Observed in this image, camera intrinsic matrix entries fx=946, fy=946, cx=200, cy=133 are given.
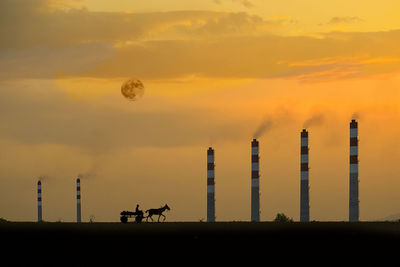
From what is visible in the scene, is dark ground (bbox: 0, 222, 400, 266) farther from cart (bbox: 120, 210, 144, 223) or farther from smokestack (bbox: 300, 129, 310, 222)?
smokestack (bbox: 300, 129, 310, 222)

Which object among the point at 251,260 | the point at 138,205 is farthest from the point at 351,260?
the point at 138,205

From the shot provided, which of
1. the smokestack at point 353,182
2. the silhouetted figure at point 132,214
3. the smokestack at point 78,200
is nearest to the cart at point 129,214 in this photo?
the silhouetted figure at point 132,214

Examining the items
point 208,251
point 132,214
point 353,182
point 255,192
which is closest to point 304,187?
point 353,182

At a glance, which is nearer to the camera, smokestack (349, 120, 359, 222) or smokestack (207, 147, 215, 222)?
smokestack (349, 120, 359, 222)

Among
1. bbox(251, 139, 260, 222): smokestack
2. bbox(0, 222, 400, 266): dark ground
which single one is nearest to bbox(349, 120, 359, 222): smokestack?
bbox(251, 139, 260, 222): smokestack

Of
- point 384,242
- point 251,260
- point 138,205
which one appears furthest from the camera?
point 138,205

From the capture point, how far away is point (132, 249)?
20.8 metres

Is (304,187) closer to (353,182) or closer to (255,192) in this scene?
(353,182)

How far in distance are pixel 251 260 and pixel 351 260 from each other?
1.84m

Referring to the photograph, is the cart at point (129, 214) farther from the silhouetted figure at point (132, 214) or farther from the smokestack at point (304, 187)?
the smokestack at point (304, 187)

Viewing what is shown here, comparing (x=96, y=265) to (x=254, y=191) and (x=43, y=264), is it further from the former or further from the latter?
(x=254, y=191)

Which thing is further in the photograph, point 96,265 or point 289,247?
point 289,247

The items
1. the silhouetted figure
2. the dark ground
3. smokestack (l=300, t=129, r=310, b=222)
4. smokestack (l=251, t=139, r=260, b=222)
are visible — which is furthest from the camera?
smokestack (l=251, t=139, r=260, b=222)

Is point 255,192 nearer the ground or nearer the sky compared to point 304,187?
nearer the ground
